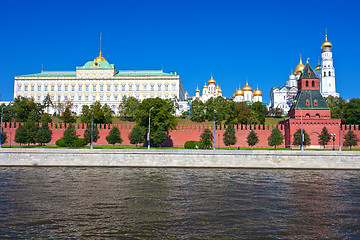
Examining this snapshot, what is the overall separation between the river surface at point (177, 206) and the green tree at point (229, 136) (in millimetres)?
21887

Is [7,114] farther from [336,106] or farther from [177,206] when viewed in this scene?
[336,106]

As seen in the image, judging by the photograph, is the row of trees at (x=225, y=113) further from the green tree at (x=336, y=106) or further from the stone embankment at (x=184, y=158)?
the stone embankment at (x=184, y=158)

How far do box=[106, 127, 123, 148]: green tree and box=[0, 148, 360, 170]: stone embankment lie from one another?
16131mm

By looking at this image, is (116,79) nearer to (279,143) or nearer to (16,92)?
(16,92)

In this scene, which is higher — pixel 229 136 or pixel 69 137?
pixel 229 136

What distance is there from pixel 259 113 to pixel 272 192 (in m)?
57.1

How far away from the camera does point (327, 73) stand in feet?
348

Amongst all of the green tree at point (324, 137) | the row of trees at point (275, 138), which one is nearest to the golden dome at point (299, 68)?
the row of trees at point (275, 138)

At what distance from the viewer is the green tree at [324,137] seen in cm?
4788

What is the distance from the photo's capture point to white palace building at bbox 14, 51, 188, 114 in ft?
333

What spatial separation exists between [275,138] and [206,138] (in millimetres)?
9432

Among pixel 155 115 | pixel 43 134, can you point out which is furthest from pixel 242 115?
pixel 43 134

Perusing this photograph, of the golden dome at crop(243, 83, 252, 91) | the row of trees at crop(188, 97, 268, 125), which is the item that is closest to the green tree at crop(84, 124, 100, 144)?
the row of trees at crop(188, 97, 268, 125)

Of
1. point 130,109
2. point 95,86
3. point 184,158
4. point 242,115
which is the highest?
point 95,86
